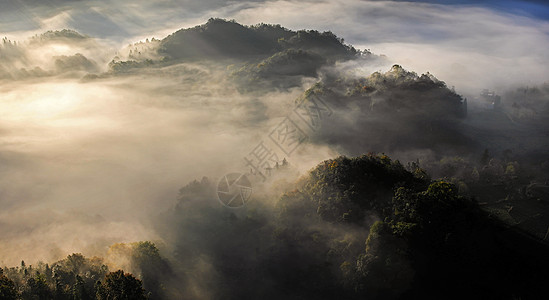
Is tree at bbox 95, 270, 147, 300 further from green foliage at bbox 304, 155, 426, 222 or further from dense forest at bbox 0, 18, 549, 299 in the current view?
green foliage at bbox 304, 155, 426, 222

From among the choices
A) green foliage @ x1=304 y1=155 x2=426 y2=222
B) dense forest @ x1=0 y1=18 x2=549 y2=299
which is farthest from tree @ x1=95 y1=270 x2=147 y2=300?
green foliage @ x1=304 y1=155 x2=426 y2=222

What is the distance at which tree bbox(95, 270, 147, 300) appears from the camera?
4972 centimetres

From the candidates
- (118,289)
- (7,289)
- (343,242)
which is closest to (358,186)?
(343,242)

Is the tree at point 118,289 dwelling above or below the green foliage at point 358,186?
below

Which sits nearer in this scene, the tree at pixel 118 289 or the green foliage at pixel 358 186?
the tree at pixel 118 289

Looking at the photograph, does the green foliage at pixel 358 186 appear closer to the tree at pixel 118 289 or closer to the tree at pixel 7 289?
the tree at pixel 118 289

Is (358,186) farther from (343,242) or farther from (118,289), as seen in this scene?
(118,289)

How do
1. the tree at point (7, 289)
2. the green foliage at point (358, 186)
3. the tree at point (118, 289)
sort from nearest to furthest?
the tree at point (7, 289), the tree at point (118, 289), the green foliage at point (358, 186)

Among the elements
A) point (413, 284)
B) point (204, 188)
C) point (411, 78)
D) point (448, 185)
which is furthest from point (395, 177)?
point (411, 78)

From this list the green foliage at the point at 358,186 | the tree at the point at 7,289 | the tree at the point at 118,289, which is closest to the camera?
the tree at the point at 7,289

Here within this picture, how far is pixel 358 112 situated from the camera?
135 meters

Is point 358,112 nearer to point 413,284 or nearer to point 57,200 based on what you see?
point 413,284

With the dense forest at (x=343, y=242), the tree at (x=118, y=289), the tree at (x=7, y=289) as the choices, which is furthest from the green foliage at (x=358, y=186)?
the tree at (x=7, y=289)

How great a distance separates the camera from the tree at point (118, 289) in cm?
4972
